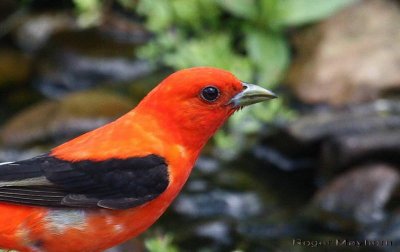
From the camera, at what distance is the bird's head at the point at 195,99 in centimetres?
493

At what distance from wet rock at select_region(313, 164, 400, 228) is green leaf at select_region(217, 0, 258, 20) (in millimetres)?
2577

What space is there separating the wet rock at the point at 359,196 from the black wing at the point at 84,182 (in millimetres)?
3062

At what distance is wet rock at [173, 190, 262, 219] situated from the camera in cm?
783

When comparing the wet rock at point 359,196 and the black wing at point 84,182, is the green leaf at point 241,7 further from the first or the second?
the black wing at point 84,182

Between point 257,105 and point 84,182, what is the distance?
3984 mm

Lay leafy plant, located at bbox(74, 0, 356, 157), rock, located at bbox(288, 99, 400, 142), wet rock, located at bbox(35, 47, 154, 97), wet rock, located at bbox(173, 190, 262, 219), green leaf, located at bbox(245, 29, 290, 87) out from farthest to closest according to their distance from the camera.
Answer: wet rock, located at bbox(35, 47, 154, 97)
green leaf, located at bbox(245, 29, 290, 87)
leafy plant, located at bbox(74, 0, 356, 157)
rock, located at bbox(288, 99, 400, 142)
wet rock, located at bbox(173, 190, 262, 219)

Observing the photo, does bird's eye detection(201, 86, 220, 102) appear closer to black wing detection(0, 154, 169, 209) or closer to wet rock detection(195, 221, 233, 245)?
black wing detection(0, 154, 169, 209)

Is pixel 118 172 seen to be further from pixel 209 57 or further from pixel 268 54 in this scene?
pixel 268 54

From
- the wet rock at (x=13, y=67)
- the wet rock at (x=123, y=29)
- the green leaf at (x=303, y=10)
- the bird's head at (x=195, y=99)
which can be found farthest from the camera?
the wet rock at (x=123, y=29)

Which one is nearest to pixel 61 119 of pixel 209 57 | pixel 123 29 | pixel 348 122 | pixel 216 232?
pixel 209 57

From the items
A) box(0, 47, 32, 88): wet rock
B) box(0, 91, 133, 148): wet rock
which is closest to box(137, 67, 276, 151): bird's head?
box(0, 91, 133, 148): wet rock

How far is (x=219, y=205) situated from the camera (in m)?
7.96

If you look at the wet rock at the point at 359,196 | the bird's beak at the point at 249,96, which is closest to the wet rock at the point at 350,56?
the wet rock at the point at 359,196

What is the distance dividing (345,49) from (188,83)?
15.9 feet
